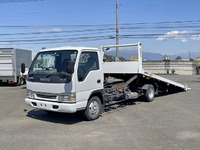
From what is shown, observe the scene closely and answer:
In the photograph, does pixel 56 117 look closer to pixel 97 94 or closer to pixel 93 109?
pixel 93 109

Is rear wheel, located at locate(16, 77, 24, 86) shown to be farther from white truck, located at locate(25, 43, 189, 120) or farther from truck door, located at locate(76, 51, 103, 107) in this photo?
truck door, located at locate(76, 51, 103, 107)

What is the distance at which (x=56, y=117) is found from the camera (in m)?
7.38

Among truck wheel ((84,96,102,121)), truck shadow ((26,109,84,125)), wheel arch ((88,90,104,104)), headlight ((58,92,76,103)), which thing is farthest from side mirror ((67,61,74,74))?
truck shadow ((26,109,84,125))

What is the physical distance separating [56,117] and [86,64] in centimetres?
226

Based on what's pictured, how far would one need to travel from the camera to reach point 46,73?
6324mm

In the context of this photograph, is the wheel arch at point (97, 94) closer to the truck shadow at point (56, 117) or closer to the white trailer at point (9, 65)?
the truck shadow at point (56, 117)

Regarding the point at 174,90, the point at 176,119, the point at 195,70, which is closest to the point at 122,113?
the point at 176,119

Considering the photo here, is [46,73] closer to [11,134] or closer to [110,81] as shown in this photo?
[11,134]

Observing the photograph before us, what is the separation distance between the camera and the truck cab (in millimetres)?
6027

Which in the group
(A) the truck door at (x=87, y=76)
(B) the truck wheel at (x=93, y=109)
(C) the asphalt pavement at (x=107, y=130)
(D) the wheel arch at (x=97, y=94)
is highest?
(A) the truck door at (x=87, y=76)

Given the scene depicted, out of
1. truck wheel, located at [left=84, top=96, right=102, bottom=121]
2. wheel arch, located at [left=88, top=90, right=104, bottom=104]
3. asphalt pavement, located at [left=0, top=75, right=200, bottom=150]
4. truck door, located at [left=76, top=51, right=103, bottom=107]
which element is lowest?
asphalt pavement, located at [left=0, top=75, right=200, bottom=150]

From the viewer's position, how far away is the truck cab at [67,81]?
603 centimetres

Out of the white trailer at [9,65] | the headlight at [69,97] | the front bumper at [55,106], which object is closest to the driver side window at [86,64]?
the headlight at [69,97]

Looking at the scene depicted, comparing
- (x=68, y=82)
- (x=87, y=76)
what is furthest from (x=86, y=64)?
(x=68, y=82)
